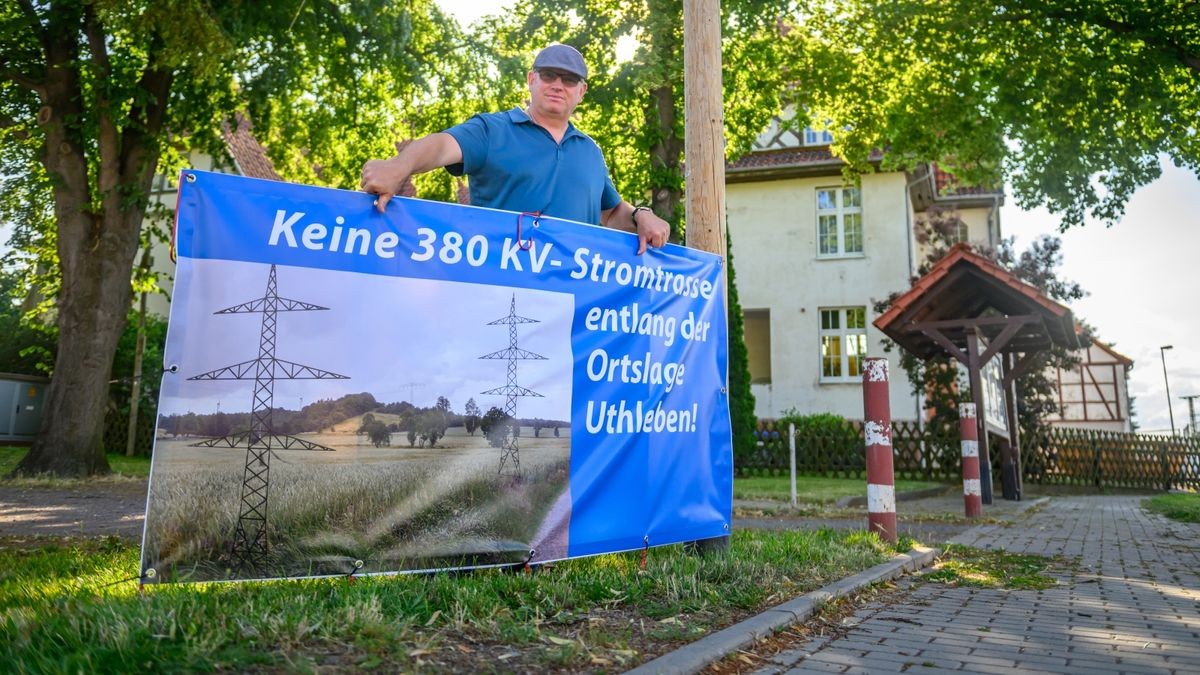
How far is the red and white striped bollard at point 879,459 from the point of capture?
268 inches

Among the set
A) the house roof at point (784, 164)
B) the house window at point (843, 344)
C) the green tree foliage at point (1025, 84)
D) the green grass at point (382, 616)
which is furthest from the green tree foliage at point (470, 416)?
the house roof at point (784, 164)

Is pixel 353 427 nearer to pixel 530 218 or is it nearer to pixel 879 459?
pixel 530 218

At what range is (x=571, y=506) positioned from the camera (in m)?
4.34

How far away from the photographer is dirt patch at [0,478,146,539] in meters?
6.89

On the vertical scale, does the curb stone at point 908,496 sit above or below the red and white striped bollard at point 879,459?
below

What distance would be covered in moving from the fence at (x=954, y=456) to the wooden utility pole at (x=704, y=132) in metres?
15.9

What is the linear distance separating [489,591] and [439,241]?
1.57 metres

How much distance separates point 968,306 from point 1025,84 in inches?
155

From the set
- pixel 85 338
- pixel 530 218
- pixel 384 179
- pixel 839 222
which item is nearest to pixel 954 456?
pixel 839 222

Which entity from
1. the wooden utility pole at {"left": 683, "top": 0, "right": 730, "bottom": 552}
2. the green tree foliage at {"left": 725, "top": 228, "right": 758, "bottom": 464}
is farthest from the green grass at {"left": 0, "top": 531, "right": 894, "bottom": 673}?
the green tree foliage at {"left": 725, "top": 228, "right": 758, "bottom": 464}

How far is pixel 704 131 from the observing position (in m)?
5.87

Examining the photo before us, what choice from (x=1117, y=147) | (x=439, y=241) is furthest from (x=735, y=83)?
(x=439, y=241)

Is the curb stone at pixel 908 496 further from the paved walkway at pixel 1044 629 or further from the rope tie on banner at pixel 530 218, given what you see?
the rope tie on banner at pixel 530 218

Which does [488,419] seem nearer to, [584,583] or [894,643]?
[584,583]
